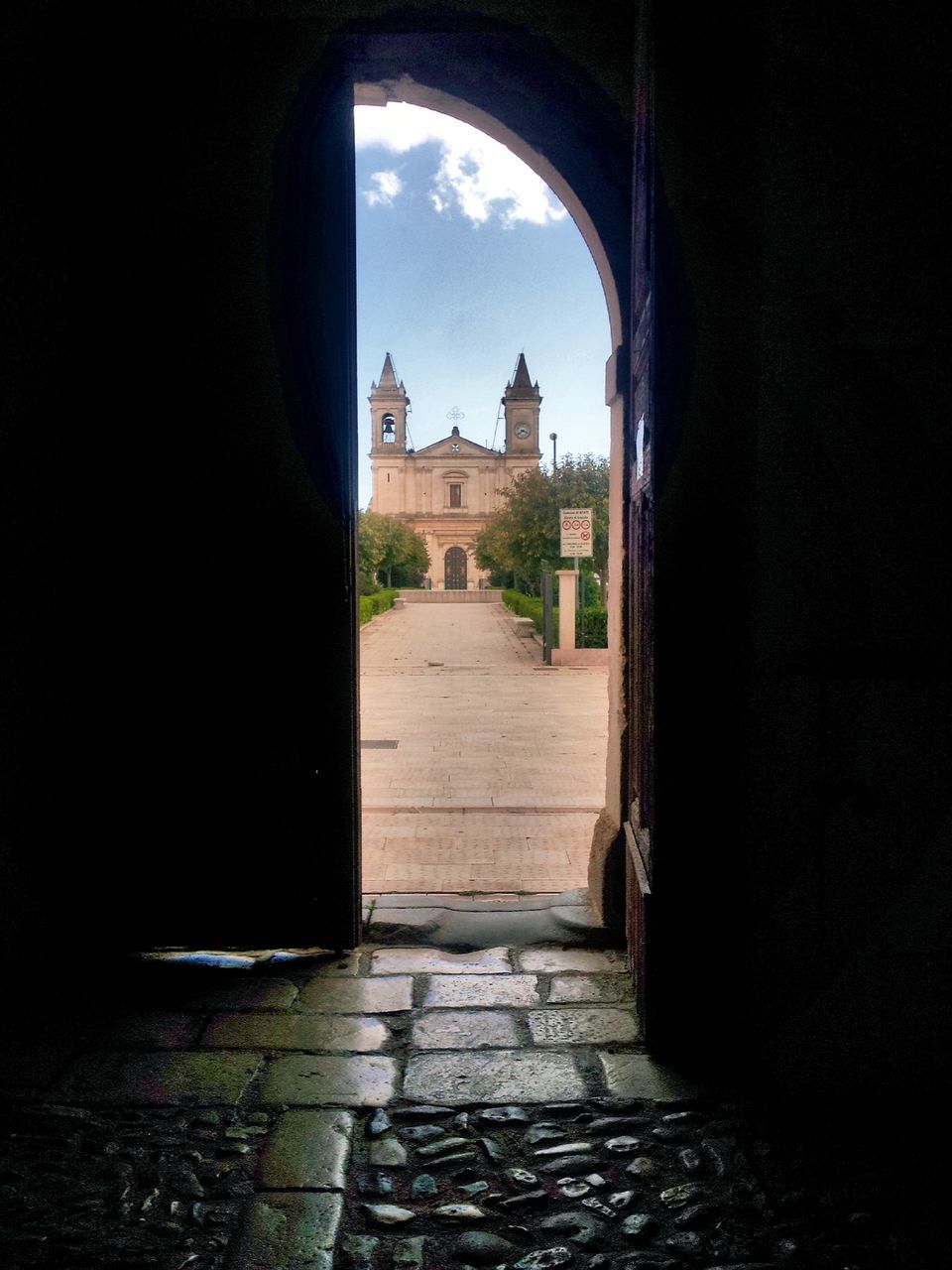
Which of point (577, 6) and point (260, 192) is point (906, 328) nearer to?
point (577, 6)

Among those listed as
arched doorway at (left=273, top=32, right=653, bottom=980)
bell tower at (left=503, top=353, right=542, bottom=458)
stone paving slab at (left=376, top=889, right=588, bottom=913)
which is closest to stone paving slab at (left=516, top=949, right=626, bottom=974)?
stone paving slab at (left=376, top=889, right=588, bottom=913)

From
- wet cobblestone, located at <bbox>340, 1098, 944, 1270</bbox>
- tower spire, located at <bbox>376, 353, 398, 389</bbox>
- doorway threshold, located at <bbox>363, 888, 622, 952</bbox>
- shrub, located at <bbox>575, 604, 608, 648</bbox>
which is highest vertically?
tower spire, located at <bbox>376, 353, 398, 389</bbox>

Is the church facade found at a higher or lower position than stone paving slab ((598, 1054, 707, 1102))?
higher

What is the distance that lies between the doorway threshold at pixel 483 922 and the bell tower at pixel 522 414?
69.3m

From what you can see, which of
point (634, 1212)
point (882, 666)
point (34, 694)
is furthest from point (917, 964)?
point (34, 694)

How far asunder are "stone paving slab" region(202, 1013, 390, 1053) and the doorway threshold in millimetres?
630

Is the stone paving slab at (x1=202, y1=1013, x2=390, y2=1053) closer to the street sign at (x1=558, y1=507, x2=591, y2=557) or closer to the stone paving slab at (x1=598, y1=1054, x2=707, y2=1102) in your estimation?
the stone paving slab at (x1=598, y1=1054, x2=707, y2=1102)

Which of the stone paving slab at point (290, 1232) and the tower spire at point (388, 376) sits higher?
the tower spire at point (388, 376)

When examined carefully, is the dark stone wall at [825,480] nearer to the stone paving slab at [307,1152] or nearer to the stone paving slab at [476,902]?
the stone paving slab at [307,1152]

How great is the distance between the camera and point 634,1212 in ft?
6.33

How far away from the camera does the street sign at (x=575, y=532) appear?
14773mm

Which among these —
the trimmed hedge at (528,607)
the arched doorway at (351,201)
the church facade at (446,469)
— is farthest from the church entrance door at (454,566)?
the arched doorway at (351,201)

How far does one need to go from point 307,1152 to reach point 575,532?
13.2 metres

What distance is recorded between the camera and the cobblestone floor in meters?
1.83
